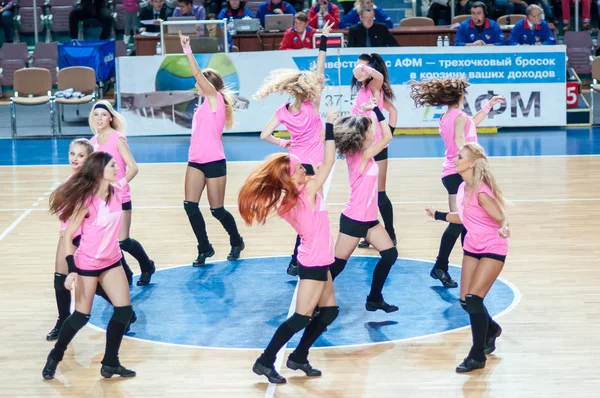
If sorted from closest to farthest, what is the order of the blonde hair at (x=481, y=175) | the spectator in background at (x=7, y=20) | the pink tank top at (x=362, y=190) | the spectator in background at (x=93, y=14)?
the blonde hair at (x=481, y=175) < the pink tank top at (x=362, y=190) < the spectator in background at (x=93, y=14) < the spectator in background at (x=7, y=20)

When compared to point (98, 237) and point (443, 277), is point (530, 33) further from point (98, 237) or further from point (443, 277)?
point (98, 237)

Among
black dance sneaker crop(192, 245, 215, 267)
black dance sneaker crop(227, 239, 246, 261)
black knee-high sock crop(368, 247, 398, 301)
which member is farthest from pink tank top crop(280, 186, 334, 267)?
black dance sneaker crop(227, 239, 246, 261)

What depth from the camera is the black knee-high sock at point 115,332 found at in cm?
614

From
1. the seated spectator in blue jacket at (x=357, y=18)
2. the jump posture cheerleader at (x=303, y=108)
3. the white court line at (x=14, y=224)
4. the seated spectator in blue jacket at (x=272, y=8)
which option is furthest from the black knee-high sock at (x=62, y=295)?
the seated spectator in blue jacket at (x=272, y=8)

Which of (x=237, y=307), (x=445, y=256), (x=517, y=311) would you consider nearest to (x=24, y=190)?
A: (x=237, y=307)

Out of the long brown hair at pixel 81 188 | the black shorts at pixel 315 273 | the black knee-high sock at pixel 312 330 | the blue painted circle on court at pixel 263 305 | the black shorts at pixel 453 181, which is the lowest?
the blue painted circle on court at pixel 263 305

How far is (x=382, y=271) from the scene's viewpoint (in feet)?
24.4

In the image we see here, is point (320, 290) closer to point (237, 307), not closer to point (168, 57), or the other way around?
point (237, 307)

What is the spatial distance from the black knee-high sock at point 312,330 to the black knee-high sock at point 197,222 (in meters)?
2.91

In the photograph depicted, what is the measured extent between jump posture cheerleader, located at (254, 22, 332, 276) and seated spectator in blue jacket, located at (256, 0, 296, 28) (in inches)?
427

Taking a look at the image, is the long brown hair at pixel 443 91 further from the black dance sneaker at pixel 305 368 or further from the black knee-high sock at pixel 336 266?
the black dance sneaker at pixel 305 368

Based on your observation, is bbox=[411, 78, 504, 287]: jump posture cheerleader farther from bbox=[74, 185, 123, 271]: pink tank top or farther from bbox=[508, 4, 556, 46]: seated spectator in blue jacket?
bbox=[508, 4, 556, 46]: seated spectator in blue jacket

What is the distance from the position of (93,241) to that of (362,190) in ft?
6.89

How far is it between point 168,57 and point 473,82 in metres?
5.42
